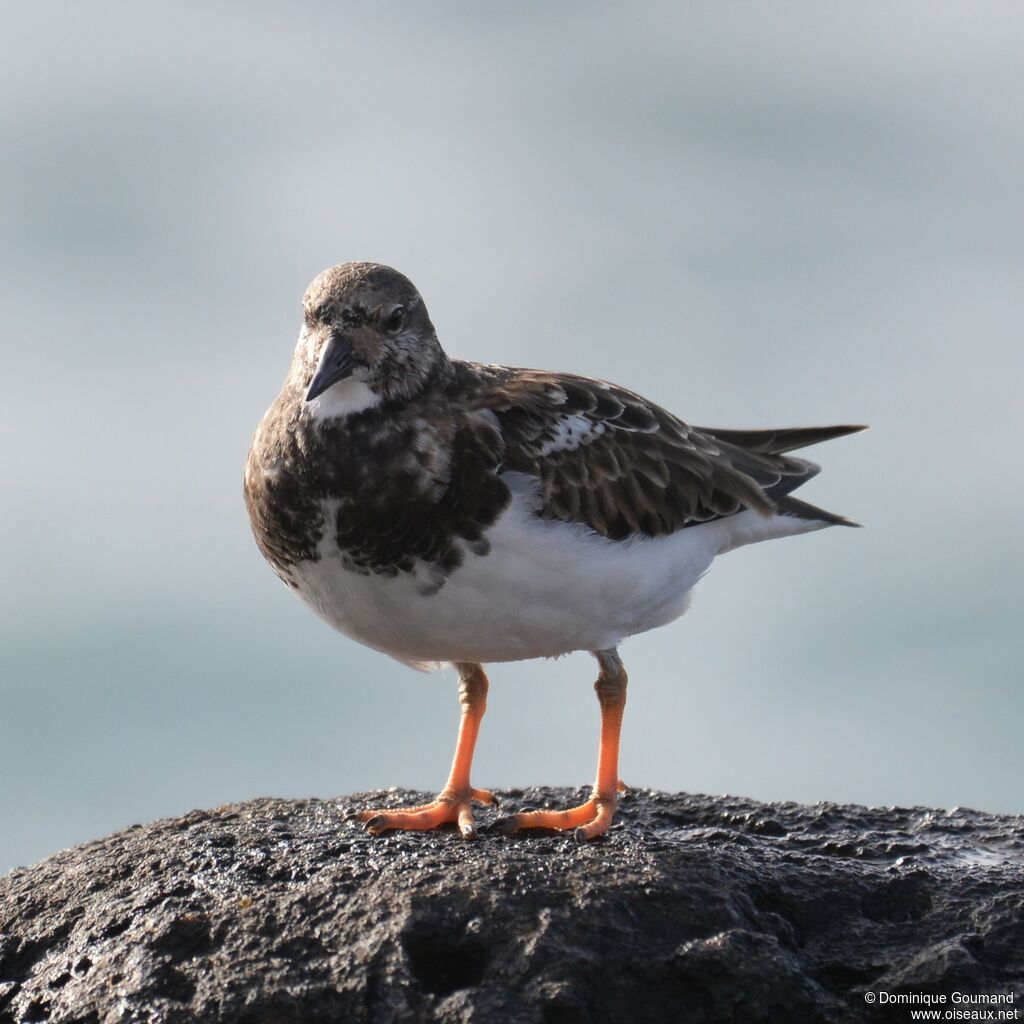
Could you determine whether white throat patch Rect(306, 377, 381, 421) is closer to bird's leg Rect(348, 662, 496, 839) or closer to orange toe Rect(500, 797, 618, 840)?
bird's leg Rect(348, 662, 496, 839)

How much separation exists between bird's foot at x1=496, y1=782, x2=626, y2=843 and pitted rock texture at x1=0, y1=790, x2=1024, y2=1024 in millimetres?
134

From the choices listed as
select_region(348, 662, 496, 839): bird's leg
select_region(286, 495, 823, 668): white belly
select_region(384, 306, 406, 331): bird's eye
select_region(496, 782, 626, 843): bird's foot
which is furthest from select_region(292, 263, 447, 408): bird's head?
select_region(496, 782, 626, 843): bird's foot

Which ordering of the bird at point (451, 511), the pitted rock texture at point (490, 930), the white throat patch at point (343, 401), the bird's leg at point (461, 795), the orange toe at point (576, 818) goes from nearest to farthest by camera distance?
Result: 1. the pitted rock texture at point (490, 930)
2. the bird at point (451, 511)
3. the white throat patch at point (343, 401)
4. the orange toe at point (576, 818)
5. the bird's leg at point (461, 795)

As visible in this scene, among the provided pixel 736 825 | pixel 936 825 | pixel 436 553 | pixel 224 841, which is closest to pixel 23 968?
pixel 224 841

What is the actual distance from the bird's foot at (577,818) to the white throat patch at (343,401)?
234cm

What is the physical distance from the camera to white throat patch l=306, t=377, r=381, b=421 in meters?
7.57

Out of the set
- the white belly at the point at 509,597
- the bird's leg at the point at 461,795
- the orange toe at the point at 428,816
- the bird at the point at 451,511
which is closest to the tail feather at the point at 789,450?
the bird at the point at 451,511

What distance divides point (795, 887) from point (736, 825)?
4.22 feet

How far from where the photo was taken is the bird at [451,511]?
7383 mm

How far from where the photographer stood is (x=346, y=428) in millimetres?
7523

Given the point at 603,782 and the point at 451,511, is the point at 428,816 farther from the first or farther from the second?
the point at 451,511

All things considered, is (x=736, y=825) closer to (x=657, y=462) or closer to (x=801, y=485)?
(x=657, y=462)

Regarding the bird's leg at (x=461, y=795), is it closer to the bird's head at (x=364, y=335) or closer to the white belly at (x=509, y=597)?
the white belly at (x=509, y=597)

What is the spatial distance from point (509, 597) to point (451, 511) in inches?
21.6
